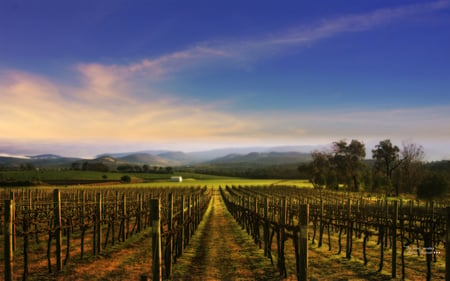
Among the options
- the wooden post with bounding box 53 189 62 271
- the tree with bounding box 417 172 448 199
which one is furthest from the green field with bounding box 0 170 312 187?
the wooden post with bounding box 53 189 62 271

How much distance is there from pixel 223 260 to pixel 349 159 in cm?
6512

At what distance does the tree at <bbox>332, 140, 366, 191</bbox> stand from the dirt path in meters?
57.5

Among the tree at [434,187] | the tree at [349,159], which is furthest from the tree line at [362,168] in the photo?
the tree at [434,187]

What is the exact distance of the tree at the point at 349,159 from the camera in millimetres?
72625

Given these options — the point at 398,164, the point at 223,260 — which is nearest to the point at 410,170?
the point at 398,164

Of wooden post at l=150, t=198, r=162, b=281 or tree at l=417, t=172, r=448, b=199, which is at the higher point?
wooden post at l=150, t=198, r=162, b=281

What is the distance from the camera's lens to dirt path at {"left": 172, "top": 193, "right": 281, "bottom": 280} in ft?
38.1

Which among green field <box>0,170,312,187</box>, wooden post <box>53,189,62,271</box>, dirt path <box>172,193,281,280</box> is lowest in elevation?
green field <box>0,170,312,187</box>

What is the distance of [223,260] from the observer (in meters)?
13.8

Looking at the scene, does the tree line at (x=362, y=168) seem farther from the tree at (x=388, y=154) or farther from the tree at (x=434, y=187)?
the tree at (x=434, y=187)

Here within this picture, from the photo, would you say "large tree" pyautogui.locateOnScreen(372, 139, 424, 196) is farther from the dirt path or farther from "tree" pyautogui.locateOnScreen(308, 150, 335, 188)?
the dirt path

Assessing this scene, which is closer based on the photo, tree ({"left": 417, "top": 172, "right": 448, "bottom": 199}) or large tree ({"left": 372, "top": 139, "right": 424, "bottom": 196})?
tree ({"left": 417, "top": 172, "right": 448, "bottom": 199})

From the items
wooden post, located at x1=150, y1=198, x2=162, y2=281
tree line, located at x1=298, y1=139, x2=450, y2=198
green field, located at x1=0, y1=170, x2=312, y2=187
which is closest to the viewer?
wooden post, located at x1=150, y1=198, x2=162, y2=281

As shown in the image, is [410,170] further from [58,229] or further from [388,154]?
[58,229]
